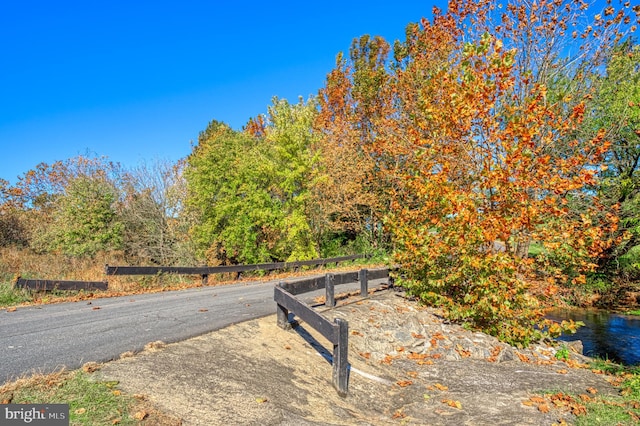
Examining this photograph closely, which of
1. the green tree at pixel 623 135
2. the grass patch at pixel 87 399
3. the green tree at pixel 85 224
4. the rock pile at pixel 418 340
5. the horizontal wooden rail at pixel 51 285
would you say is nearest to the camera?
the grass patch at pixel 87 399

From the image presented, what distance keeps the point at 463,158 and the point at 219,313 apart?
→ 8.07m

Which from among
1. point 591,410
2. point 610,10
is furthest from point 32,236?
point 610,10

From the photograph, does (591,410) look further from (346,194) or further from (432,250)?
(346,194)

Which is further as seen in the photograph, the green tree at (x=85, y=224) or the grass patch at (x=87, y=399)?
the green tree at (x=85, y=224)

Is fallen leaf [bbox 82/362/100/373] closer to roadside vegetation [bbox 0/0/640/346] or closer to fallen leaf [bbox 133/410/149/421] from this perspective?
fallen leaf [bbox 133/410/149/421]

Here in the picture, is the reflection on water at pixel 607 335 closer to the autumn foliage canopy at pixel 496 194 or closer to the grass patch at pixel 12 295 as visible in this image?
the autumn foliage canopy at pixel 496 194

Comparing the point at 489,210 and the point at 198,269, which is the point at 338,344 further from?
the point at 198,269

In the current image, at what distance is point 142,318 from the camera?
8.31 metres

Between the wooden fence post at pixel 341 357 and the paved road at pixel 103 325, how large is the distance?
2.55 meters

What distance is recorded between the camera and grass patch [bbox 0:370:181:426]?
3709 mm

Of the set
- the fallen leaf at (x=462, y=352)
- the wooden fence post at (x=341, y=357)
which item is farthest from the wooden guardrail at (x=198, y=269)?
the fallen leaf at (x=462, y=352)

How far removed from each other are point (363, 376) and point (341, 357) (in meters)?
1.39

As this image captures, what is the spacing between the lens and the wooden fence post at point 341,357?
597cm

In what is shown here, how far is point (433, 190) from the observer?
10641 millimetres
